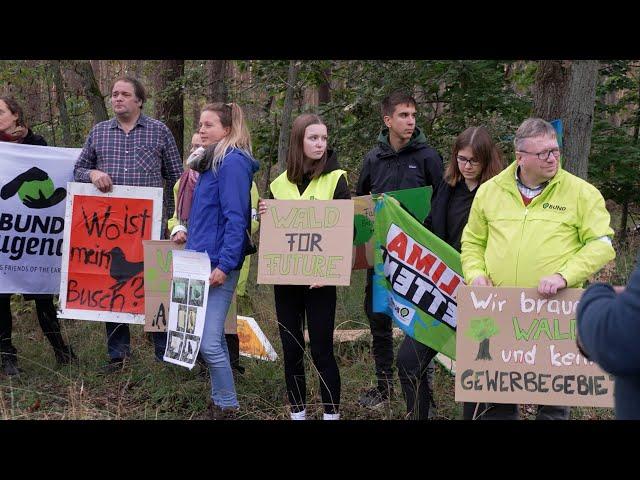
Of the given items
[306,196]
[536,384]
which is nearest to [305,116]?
[306,196]

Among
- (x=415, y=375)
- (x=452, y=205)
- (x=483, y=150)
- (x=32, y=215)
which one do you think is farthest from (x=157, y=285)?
(x=483, y=150)

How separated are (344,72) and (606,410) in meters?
6.54

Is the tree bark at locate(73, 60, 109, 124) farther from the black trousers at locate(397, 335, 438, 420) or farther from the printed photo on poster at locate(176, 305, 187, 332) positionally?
the black trousers at locate(397, 335, 438, 420)

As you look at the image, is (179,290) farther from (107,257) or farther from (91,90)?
(91,90)

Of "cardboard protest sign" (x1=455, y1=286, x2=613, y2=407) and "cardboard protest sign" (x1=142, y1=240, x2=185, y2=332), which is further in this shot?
"cardboard protest sign" (x1=142, y1=240, x2=185, y2=332)

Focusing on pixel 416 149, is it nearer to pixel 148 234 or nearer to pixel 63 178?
pixel 148 234

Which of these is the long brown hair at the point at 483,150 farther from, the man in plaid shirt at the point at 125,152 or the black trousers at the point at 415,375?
the man in plaid shirt at the point at 125,152

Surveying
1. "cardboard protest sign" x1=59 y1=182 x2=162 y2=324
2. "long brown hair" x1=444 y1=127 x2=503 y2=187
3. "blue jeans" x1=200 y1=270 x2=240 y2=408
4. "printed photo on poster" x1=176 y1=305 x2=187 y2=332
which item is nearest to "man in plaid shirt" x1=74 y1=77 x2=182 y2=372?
"cardboard protest sign" x1=59 y1=182 x2=162 y2=324

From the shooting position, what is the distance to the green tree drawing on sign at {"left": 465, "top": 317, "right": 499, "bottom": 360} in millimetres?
4238

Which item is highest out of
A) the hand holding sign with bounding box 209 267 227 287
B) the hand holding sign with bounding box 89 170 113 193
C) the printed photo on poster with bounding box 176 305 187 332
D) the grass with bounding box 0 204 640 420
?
the hand holding sign with bounding box 89 170 113 193

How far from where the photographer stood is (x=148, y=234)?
654cm

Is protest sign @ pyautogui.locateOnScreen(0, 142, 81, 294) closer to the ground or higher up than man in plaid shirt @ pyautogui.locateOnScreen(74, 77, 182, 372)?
closer to the ground

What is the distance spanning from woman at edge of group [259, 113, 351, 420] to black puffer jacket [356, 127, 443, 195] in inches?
23.6

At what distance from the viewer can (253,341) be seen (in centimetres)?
703
